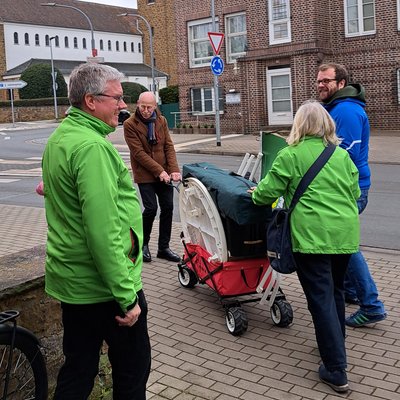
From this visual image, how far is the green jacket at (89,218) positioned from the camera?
2.72m

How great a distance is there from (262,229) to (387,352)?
1315mm

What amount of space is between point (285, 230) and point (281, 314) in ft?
3.91

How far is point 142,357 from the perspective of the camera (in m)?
3.04

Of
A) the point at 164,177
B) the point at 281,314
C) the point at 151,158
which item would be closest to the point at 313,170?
the point at 281,314

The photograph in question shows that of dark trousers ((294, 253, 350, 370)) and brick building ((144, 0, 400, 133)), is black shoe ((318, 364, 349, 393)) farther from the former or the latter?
brick building ((144, 0, 400, 133))

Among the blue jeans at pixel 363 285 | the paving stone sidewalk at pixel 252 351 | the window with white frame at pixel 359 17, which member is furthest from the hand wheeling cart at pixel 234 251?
the window with white frame at pixel 359 17

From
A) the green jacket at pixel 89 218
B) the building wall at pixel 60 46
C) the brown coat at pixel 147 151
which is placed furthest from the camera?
the building wall at pixel 60 46

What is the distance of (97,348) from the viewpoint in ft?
9.93

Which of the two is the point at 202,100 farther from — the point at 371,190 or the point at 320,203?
the point at 320,203

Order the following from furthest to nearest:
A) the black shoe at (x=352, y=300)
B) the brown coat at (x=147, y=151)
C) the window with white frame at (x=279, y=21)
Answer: the window with white frame at (x=279, y=21)
the brown coat at (x=147, y=151)
the black shoe at (x=352, y=300)

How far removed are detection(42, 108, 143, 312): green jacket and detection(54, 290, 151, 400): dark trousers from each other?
0.32 feet

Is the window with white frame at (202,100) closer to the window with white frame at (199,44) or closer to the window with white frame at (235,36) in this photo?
the window with white frame at (199,44)

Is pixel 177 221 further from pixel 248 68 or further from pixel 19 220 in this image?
pixel 248 68

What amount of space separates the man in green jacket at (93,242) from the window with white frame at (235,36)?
28507 millimetres
